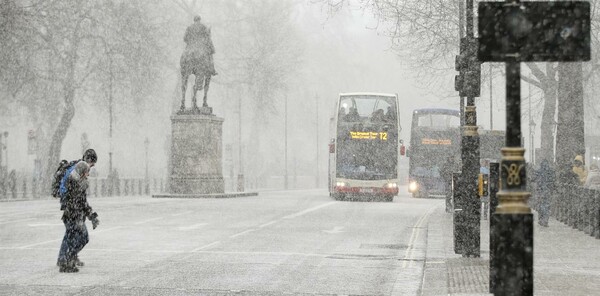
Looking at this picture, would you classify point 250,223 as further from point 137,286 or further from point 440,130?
point 440,130

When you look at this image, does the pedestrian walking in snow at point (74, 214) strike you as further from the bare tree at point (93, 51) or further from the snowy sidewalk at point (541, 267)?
the bare tree at point (93, 51)

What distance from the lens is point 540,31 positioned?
6684 mm

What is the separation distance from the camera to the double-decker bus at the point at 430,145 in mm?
→ 46375

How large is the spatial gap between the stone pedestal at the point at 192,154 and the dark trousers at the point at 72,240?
76.8 feet

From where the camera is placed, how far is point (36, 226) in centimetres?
2042

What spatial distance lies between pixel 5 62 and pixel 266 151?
61210 mm

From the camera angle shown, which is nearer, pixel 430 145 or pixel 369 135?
pixel 369 135

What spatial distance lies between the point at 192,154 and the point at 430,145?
46.5 ft

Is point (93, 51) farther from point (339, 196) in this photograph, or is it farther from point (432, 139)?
point (432, 139)

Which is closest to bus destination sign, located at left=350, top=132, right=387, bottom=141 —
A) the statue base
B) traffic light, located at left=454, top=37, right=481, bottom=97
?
the statue base

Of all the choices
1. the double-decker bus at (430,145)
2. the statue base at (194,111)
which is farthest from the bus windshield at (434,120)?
the statue base at (194,111)

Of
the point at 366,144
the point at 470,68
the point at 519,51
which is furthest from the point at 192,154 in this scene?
the point at 519,51

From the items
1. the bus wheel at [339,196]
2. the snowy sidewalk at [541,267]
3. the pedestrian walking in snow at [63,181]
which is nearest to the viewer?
the snowy sidewalk at [541,267]

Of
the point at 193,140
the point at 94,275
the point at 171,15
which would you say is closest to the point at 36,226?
the point at 94,275
